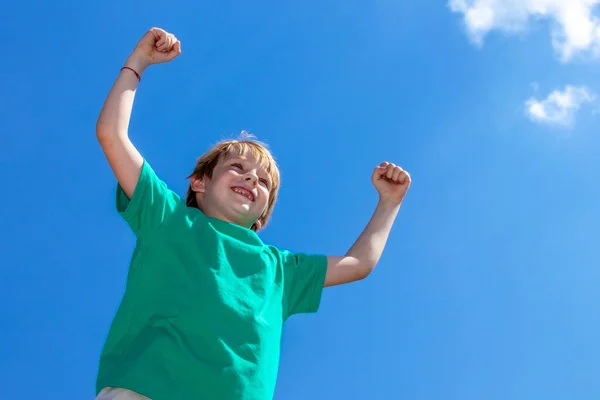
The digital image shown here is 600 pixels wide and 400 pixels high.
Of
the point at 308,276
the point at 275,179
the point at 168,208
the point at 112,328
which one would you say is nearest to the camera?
the point at 112,328

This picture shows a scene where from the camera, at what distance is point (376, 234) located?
443 cm

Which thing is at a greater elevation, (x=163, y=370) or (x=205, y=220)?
(x=205, y=220)

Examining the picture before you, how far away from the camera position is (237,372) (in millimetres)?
3145

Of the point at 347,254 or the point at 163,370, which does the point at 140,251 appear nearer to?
the point at 163,370

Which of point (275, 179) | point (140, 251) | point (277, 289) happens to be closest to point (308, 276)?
point (277, 289)

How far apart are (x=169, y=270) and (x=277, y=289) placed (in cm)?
67

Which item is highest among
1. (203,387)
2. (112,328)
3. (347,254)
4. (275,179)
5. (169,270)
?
(275,179)

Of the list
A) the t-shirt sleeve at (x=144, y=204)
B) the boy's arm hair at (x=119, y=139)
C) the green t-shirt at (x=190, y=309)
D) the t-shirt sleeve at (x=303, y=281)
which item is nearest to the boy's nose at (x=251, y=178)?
the green t-shirt at (x=190, y=309)

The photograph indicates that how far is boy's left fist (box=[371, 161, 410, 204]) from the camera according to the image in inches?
180

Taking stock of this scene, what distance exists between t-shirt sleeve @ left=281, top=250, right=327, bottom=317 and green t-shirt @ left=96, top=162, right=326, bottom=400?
14 cm

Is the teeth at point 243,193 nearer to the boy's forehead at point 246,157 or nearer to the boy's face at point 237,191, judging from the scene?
the boy's face at point 237,191

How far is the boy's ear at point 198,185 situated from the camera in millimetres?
4336

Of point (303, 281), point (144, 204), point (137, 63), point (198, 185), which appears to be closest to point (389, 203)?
point (303, 281)

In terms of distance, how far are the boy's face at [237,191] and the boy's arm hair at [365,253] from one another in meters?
0.58
